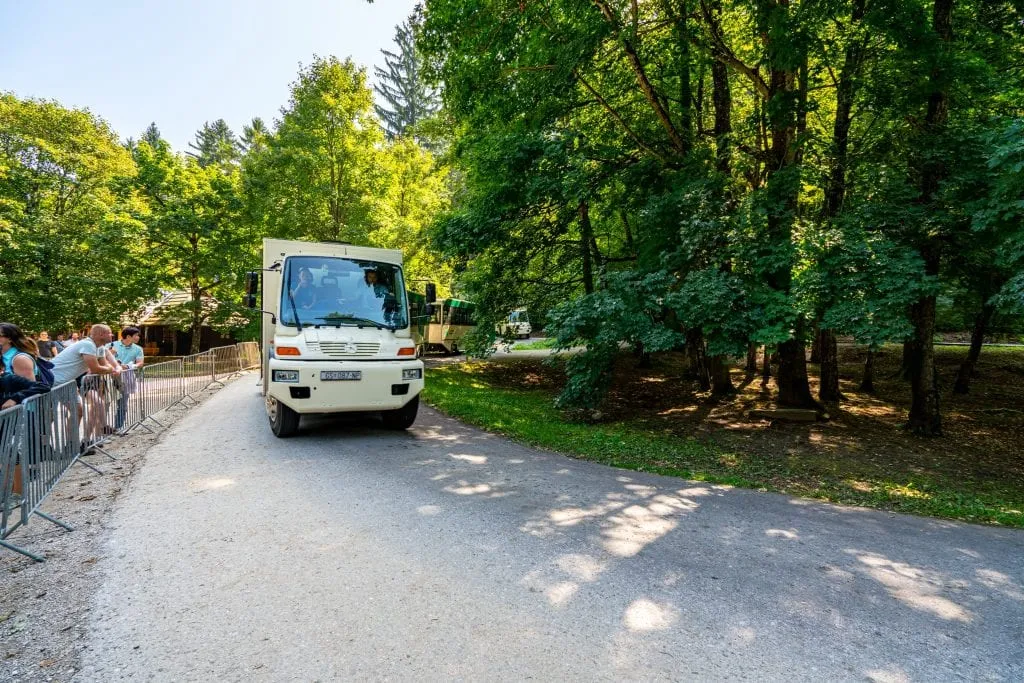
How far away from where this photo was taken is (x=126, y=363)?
415 inches

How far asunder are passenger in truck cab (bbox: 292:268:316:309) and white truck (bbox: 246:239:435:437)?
2cm

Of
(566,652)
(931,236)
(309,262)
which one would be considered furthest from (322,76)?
(566,652)

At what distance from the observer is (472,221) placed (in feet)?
40.3

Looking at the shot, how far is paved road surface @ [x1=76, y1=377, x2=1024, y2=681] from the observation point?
2861 millimetres

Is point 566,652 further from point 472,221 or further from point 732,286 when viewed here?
point 472,221

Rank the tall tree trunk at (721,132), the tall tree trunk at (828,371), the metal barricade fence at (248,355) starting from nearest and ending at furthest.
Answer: the tall tree trunk at (721,132) → the tall tree trunk at (828,371) → the metal barricade fence at (248,355)

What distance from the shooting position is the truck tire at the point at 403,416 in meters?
8.95

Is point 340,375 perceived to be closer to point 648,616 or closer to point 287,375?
point 287,375

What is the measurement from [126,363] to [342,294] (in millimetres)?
5619

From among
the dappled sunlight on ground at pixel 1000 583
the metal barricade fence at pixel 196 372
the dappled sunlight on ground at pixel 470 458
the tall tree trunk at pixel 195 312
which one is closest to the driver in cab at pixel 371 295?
the dappled sunlight on ground at pixel 470 458

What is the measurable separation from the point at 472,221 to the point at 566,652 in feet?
34.6

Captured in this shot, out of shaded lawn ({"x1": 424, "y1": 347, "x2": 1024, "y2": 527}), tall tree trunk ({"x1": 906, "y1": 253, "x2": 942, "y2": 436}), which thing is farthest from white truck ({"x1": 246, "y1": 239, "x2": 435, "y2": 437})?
tall tree trunk ({"x1": 906, "y1": 253, "x2": 942, "y2": 436})

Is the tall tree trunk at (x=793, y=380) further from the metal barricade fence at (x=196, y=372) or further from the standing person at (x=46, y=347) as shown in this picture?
the standing person at (x=46, y=347)

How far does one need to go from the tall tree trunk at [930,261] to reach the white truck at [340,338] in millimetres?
8035
